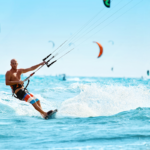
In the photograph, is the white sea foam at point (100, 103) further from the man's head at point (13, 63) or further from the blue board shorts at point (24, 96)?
the man's head at point (13, 63)

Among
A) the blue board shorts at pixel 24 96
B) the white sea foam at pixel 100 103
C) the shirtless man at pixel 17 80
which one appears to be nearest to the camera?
the shirtless man at pixel 17 80

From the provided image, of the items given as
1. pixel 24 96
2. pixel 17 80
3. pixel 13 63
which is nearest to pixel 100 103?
pixel 24 96

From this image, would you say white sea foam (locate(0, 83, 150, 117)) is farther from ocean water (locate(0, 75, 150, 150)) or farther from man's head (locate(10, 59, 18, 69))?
man's head (locate(10, 59, 18, 69))

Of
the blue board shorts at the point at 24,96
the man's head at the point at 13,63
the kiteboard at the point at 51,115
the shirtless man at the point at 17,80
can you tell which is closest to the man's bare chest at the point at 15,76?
the shirtless man at the point at 17,80

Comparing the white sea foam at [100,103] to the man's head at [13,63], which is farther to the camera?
A: the white sea foam at [100,103]

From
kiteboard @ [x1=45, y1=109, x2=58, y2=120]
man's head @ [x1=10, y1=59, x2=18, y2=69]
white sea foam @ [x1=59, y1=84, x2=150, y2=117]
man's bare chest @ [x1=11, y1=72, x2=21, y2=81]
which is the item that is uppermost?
man's head @ [x1=10, y1=59, x2=18, y2=69]

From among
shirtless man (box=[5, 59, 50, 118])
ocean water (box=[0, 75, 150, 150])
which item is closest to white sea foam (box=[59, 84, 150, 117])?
ocean water (box=[0, 75, 150, 150])

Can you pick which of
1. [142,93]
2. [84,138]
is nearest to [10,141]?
[84,138]

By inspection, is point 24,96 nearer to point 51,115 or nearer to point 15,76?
point 15,76

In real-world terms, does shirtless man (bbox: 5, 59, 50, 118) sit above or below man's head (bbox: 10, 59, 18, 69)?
below

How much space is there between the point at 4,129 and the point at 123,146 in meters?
2.73

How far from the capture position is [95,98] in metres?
9.41

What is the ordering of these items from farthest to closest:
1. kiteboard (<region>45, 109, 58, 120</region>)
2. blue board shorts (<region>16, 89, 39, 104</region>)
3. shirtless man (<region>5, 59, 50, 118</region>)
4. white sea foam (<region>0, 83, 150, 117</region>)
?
white sea foam (<region>0, 83, 150, 117</region>) → kiteboard (<region>45, 109, 58, 120</region>) → blue board shorts (<region>16, 89, 39, 104</region>) → shirtless man (<region>5, 59, 50, 118</region>)

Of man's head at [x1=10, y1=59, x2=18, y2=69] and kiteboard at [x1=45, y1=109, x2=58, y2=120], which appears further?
kiteboard at [x1=45, y1=109, x2=58, y2=120]
